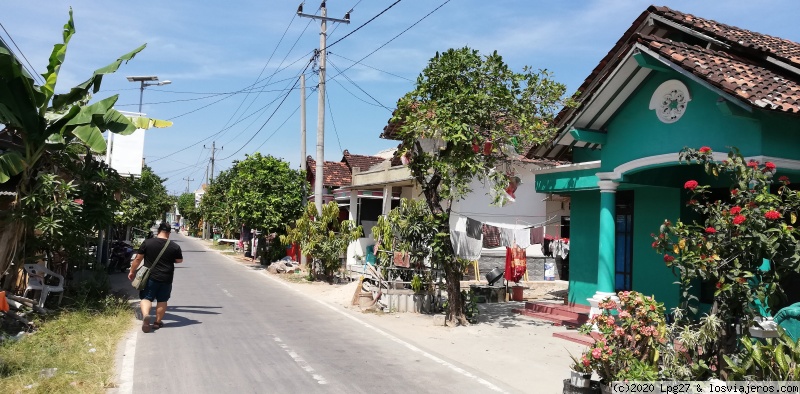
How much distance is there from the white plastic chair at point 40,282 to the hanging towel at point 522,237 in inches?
476

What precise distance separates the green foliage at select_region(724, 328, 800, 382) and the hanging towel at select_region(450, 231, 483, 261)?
6.81 meters

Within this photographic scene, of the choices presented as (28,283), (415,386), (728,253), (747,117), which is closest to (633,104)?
(747,117)

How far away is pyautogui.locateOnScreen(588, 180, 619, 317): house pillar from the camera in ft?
34.0

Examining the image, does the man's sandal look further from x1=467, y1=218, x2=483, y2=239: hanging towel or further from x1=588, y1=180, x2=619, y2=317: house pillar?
x1=588, y1=180, x2=619, y2=317: house pillar

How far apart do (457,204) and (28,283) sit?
1290 centimetres

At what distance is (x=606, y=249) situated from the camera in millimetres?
10430

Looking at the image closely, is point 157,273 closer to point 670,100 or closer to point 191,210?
point 670,100

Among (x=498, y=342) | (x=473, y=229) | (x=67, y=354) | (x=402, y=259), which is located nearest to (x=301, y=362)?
(x=67, y=354)

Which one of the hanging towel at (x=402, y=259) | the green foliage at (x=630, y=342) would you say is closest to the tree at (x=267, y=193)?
the hanging towel at (x=402, y=259)

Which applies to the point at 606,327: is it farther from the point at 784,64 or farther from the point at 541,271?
the point at 541,271

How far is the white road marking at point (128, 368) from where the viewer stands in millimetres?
6372

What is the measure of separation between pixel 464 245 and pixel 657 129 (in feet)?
15.7

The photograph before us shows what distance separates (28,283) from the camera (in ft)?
33.1

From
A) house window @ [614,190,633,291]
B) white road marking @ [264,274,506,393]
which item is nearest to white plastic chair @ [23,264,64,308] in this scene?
white road marking @ [264,274,506,393]
